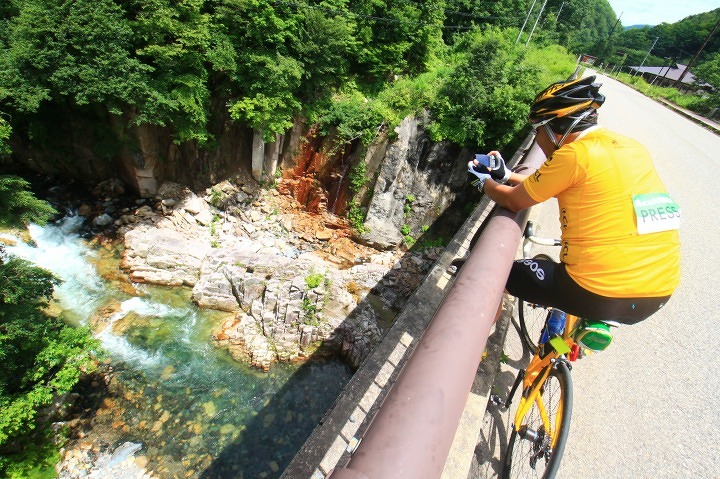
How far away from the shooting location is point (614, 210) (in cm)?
197

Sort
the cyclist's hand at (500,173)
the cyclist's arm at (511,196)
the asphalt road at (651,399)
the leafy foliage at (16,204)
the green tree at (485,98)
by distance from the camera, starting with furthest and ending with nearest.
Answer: the green tree at (485,98)
the leafy foliage at (16,204)
the cyclist's hand at (500,173)
the asphalt road at (651,399)
the cyclist's arm at (511,196)

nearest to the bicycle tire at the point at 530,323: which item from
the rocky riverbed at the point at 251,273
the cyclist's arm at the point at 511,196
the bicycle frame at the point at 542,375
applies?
the bicycle frame at the point at 542,375

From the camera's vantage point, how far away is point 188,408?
299 inches

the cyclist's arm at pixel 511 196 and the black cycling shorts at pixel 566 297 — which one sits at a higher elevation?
the cyclist's arm at pixel 511 196

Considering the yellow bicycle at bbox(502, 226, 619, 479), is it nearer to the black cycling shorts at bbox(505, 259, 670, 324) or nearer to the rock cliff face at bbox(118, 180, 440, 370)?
the black cycling shorts at bbox(505, 259, 670, 324)

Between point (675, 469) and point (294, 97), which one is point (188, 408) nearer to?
point (675, 469)

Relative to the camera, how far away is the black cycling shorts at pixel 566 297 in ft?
→ 6.82

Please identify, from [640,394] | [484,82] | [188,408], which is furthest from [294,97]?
[640,394]

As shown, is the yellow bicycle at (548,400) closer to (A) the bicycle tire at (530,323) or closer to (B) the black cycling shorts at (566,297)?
(B) the black cycling shorts at (566,297)

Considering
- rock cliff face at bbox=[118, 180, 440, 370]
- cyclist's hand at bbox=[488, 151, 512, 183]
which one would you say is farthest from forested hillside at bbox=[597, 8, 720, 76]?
cyclist's hand at bbox=[488, 151, 512, 183]

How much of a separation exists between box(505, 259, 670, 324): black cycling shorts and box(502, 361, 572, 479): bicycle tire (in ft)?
1.54

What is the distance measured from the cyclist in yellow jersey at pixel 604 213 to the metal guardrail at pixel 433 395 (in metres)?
1.16

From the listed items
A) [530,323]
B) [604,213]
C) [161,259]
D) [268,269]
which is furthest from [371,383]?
[161,259]

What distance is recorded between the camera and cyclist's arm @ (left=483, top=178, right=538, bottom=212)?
2.05 m
